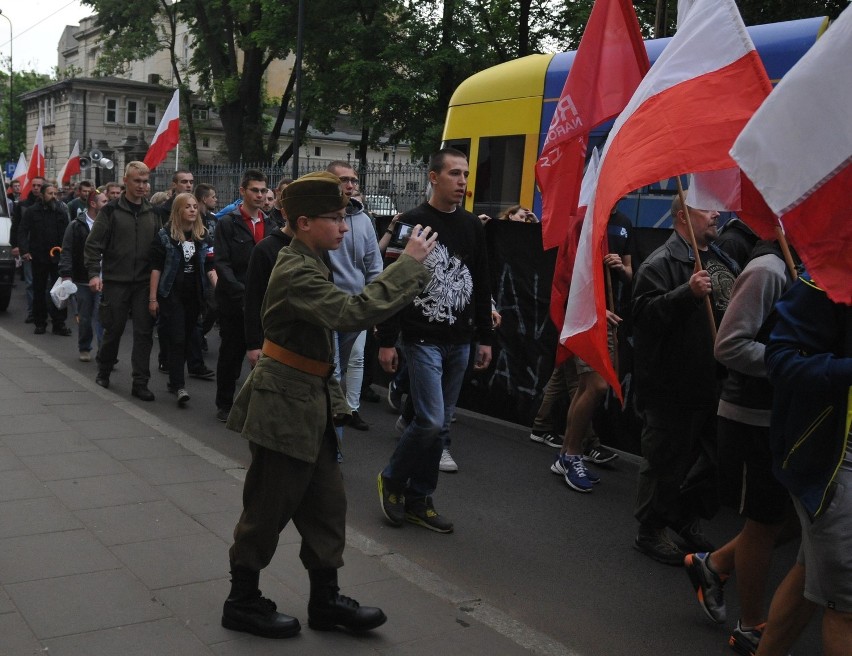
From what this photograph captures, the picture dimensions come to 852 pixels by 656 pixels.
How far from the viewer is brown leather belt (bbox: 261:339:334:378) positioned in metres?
3.79

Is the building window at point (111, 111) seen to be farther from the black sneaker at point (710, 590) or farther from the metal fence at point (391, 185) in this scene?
the black sneaker at point (710, 590)

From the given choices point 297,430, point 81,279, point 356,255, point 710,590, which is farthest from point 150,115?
point 710,590

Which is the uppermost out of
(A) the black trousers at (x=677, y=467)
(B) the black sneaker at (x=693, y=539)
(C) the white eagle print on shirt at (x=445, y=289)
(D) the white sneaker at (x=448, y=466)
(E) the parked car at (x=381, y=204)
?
(E) the parked car at (x=381, y=204)

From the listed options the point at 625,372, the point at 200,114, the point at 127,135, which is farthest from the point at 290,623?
the point at 127,135

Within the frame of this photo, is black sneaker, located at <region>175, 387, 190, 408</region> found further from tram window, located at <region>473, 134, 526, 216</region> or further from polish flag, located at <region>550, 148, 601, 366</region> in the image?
tram window, located at <region>473, 134, 526, 216</region>

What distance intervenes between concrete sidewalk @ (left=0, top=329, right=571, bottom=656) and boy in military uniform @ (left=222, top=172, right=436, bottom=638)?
127 millimetres

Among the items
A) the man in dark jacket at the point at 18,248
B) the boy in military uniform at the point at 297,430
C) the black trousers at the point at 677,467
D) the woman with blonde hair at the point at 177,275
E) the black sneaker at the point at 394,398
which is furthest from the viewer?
the man in dark jacket at the point at 18,248

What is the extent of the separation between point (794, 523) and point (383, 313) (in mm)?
1987

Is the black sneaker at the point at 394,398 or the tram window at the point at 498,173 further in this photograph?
the tram window at the point at 498,173

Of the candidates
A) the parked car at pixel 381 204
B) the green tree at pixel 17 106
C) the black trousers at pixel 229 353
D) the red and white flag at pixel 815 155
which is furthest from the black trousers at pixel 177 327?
the green tree at pixel 17 106

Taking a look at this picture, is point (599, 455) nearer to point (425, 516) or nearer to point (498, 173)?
point (425, 516)

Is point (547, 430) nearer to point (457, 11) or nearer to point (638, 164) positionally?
point (638, 164)

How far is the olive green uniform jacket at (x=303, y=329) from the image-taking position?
11.8 ft

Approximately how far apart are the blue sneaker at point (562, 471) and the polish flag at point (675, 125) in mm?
2380
